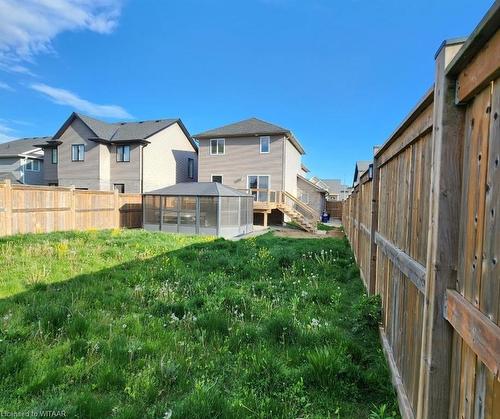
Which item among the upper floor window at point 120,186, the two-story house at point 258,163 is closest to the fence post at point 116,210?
the upper floor window at point 120,186

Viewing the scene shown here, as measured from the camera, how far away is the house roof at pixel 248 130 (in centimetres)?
2138

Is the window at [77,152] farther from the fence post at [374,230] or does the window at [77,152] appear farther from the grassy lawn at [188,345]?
the fence post at [374,230]

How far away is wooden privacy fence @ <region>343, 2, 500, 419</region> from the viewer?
1.02 metres

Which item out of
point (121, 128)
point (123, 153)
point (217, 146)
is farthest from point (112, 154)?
point (217, 146)

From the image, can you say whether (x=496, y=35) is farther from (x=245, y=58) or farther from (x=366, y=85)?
(x=366, y=85)

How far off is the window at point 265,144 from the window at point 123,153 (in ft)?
32.4

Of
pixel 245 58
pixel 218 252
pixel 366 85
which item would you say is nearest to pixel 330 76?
pixel 366 85

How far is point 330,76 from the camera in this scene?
21797 millimetres

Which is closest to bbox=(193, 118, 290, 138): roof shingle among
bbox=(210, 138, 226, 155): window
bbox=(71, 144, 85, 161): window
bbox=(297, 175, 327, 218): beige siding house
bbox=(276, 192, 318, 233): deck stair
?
bbox=(210, 138, 226, 155): window

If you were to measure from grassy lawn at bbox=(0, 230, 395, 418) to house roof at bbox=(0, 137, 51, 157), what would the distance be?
91.9 feet

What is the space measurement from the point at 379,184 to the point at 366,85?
23744 mm

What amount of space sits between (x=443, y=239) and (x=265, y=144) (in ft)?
68.9

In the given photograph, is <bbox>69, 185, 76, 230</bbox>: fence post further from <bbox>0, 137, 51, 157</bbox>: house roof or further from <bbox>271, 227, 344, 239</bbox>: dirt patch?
<bbox>0, 137, 51, 157</bbox>: house roof

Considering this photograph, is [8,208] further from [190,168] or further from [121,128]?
[190,168]
